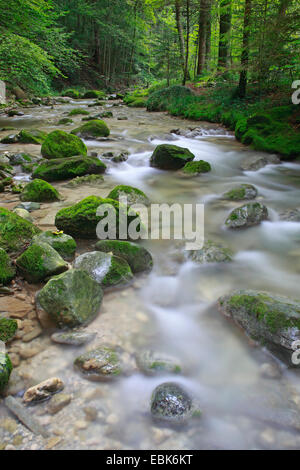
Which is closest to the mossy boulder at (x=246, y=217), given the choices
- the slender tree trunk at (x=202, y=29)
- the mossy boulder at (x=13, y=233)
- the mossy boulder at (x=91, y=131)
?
the mossy boulder at (x=13, y=233)

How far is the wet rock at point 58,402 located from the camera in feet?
6.50

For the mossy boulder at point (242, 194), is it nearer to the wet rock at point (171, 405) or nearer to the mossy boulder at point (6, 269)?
the mossy boulder at point (6, 269)

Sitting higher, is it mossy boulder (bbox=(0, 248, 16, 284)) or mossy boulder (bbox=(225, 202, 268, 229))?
mossy boulder (bbox=(225, 202, 268, 229))

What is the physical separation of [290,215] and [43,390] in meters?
4.81

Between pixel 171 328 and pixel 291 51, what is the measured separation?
10945 millimetres

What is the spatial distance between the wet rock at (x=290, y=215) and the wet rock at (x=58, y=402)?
4.50m

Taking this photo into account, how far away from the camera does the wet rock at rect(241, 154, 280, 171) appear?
817 cm

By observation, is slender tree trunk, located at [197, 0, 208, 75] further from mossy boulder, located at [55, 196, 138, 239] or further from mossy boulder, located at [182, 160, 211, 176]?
mossy boulder, located at [55, 196, 138, 239]

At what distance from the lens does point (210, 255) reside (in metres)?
3.94

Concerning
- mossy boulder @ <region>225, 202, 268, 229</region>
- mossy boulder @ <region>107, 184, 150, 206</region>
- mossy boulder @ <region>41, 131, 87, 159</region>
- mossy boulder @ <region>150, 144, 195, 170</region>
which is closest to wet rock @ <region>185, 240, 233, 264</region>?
mossy boulder @ <region>225, 202, 268, 229</region>

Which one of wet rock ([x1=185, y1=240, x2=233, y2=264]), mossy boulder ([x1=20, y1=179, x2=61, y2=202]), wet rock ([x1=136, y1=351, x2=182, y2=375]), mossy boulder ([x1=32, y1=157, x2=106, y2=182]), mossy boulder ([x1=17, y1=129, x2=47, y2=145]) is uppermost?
mossy boulder ([x1=17, y1=129, x2=47, y2=145])

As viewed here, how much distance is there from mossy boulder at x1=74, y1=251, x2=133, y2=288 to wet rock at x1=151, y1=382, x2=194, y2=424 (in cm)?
134

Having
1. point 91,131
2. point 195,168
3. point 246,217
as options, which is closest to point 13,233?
point 246,217

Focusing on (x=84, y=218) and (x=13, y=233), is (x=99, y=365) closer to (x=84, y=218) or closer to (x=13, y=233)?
(x=13, y=233)
